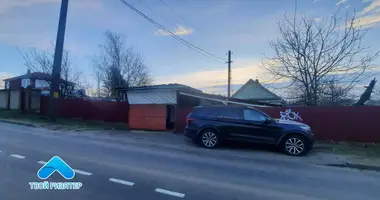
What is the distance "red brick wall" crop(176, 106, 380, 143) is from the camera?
12.0 meters

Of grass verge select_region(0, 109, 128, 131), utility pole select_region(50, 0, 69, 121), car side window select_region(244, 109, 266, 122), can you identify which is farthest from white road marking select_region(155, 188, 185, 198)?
utility pole select_region(50, 0, 69, 121)

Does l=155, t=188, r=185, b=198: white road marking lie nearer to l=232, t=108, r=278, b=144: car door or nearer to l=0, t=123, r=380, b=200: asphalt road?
l=0, t=123, r=380, b=200: asphalt road

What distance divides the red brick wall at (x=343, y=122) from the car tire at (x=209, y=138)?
4.93 metres

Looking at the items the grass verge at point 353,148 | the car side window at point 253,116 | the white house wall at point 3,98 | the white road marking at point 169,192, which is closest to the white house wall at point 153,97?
the car side window at point 253,116

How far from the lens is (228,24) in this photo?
16.6 m

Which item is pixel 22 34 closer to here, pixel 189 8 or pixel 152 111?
pixel 152 111

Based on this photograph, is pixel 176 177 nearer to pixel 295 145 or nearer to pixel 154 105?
pixel 295 145

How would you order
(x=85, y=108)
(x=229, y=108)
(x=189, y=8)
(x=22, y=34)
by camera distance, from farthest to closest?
(x=85, y=108), (x=22, y=34), (x=189, y=8), (x=229, y=108)

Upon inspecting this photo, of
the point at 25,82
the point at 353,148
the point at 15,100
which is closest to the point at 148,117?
the point at 353,148

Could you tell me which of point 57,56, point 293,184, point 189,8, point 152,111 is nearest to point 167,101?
point 152,111

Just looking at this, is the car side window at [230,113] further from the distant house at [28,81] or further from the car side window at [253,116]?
the distant house at [28,81]

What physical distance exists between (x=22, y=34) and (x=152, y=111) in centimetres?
1132

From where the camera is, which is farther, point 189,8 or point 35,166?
point 189,8

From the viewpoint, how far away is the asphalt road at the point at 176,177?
15.6 feet
